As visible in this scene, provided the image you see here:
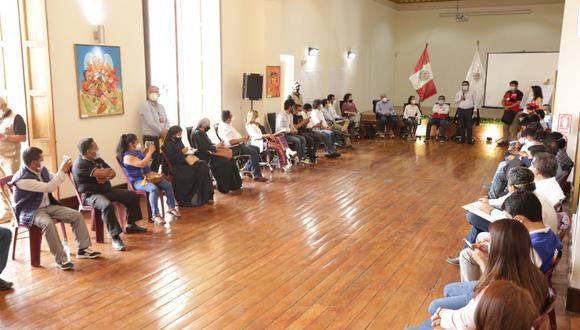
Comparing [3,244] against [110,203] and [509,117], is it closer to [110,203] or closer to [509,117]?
[110,203]

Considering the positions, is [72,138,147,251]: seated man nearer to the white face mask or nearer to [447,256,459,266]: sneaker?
the white face mask

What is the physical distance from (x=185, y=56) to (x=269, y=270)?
5008 millimetres

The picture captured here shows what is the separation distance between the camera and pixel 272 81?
9.80 meters

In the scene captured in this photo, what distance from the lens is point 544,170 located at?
421cm

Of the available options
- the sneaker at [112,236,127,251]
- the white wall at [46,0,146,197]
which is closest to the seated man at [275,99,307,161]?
the white wall at [46,0,146,197]

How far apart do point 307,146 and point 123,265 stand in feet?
18.7

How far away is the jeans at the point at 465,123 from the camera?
12.8m

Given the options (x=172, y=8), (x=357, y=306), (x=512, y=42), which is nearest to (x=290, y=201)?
(x=357, y=306)

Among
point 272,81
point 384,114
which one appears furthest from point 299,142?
point 384,114

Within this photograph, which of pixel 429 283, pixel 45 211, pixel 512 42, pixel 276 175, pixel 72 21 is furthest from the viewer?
pixel 512 42

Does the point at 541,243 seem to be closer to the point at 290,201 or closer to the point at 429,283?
the point at 429,283

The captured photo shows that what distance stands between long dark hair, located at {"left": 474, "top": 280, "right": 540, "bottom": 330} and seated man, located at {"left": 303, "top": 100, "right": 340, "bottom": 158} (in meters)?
8.23

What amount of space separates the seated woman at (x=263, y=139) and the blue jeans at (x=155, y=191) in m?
2.72

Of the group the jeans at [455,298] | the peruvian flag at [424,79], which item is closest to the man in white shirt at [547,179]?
the jeans at [455,298]
